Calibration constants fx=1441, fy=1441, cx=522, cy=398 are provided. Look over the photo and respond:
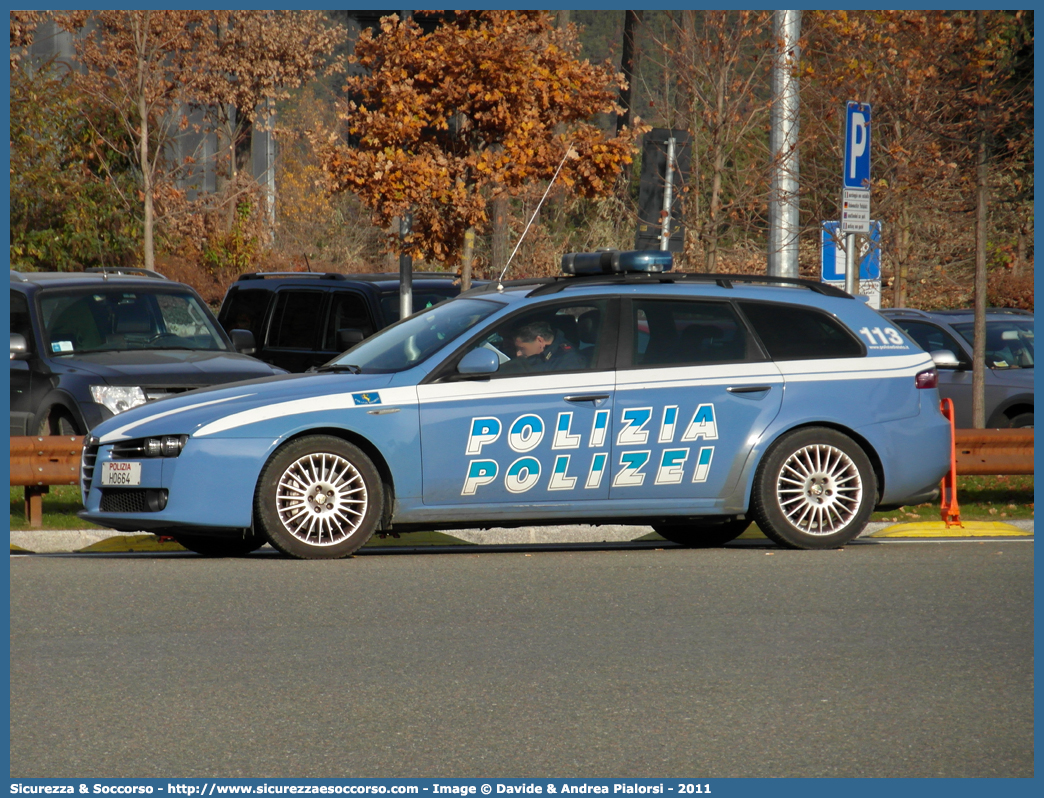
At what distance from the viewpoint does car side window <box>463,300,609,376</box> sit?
354 inches

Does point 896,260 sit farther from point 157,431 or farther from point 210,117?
point 210,117

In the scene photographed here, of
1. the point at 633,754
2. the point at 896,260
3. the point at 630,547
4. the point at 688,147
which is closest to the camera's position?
the point at 633,754

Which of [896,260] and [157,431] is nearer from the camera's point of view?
[157,431]

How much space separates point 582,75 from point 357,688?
9.98 m

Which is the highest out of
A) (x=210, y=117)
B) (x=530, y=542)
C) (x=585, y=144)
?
(x=210, y=117)

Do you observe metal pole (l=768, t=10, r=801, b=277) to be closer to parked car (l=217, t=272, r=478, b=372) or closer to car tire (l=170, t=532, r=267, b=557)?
parked car (l=217, t=272, r=478, b=372)

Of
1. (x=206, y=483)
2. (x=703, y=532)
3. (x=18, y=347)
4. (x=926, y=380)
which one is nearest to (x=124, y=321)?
(x=18, y=347)

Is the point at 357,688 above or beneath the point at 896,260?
beneath

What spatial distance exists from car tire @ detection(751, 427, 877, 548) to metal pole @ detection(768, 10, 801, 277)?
5.73m

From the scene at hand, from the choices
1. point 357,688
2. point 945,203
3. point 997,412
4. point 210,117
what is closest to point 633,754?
point 357,688

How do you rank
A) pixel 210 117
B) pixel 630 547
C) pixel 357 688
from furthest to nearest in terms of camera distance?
pixel 210 117 < pixel 630 547 < pixel 357 688

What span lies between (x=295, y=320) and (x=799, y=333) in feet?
23.7

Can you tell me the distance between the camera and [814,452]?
9359mm

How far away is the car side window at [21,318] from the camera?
12344mm
